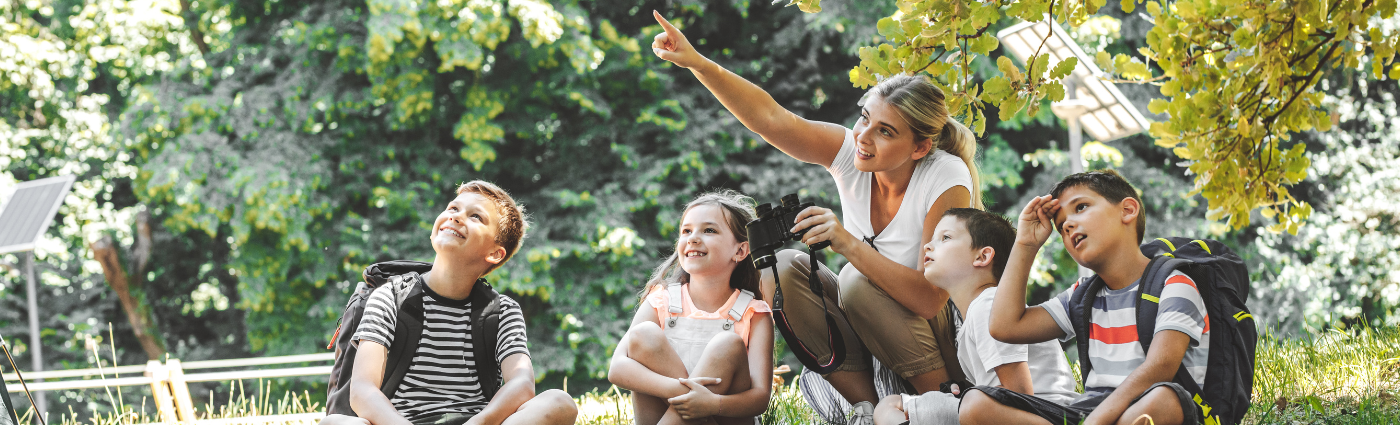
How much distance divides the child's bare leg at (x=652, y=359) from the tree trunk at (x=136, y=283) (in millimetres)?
11156

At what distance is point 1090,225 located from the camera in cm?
211

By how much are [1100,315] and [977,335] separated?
0.91ft

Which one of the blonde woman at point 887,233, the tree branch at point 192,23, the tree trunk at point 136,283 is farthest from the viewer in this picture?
the tree trunk at point 136,283

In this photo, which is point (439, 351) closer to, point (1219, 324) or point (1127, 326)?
point (1127, 326)

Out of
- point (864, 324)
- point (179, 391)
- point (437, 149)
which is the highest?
point (437, 149)

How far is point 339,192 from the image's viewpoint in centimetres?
995

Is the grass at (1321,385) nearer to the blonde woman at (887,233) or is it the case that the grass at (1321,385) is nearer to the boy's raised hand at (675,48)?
the blonde woman at (887,233)

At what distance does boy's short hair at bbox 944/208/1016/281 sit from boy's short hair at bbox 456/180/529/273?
1.22 meters

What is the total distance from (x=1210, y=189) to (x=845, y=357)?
989 millimetres

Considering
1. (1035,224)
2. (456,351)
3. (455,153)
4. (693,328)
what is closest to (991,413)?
(1035,224)

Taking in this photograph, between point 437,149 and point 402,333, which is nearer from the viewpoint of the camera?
point 402,333

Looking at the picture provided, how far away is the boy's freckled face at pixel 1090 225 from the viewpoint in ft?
6.91

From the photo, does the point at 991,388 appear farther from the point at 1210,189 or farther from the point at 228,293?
the point at 228,293

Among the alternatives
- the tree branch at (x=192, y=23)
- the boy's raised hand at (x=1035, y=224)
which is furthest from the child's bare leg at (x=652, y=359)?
the tree branch at (x=192, y=23)
